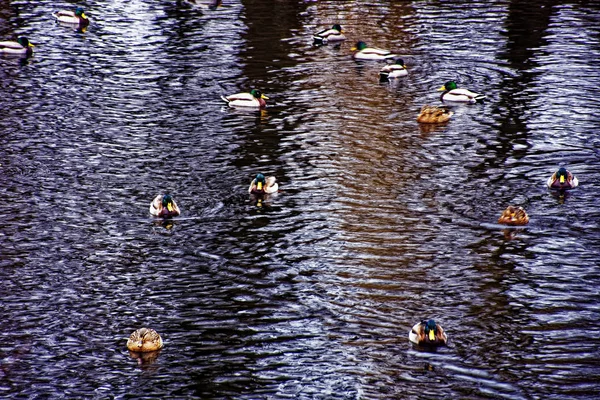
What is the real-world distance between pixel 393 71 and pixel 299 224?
42.0ft

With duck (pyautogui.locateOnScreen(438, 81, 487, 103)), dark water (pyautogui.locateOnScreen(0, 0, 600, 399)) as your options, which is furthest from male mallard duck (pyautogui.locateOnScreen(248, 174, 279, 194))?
duck (pyautogui.locateOnScreen(438, 81, 487, 103))

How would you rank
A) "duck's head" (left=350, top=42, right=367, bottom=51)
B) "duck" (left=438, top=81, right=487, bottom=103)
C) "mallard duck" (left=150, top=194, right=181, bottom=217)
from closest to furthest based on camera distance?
"mallard duck" (left=150, top=194, right=181, bottom=217) → "duck" (left=438, top=81, right=487, bottom=103) → "duck's head" (left=350, top=42, right=367, bottom=51)

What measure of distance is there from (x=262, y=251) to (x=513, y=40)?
2050 cm

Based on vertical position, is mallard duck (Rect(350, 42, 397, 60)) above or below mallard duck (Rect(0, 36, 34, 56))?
below

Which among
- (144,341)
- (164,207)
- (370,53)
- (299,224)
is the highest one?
(144,341)

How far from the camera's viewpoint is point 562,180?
20688 mm

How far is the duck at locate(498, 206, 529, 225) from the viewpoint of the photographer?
19.0 meters

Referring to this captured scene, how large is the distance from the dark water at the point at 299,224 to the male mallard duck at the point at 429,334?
7.0 inches

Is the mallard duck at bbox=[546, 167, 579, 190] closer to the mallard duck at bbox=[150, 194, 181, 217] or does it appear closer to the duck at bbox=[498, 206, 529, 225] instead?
the duck at bbox=[498, 206, 529, 225]

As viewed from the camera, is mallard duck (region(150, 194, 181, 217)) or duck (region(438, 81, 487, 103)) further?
duck (region(438, 81, 487, 103))

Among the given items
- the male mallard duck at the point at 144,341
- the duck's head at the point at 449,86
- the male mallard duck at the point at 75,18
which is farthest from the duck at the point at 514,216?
the male mallard duck at the point at 75,18

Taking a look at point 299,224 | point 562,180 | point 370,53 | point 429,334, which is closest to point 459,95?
point 370,53

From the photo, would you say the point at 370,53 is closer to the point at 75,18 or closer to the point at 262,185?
the point at 75,18

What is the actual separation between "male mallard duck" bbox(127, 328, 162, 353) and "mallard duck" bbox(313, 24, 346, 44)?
76.3 feet
